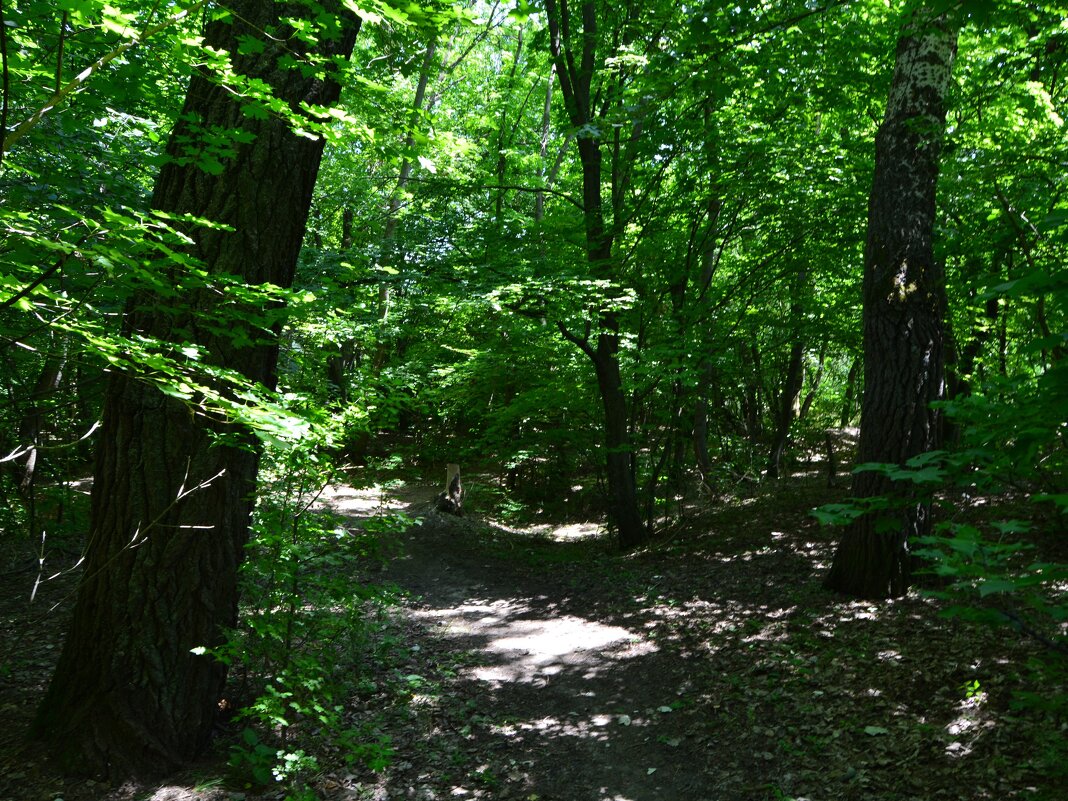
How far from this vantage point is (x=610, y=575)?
9156mm

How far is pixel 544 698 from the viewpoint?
558 cm

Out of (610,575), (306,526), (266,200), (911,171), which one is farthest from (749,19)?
(610,575)

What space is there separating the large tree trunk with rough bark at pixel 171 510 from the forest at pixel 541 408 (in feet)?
0.07

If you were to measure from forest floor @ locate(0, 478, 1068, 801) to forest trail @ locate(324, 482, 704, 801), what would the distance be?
2 cm

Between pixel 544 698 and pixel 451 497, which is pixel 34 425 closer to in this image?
pixel 544 698

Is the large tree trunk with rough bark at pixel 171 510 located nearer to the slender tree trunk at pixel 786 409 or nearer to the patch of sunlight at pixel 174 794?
the patch of sunlight at pixel 174 794

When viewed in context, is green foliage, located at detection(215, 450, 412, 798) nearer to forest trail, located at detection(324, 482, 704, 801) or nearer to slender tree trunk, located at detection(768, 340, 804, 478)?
forest trail, located at detection(324, 482, 704, 801)

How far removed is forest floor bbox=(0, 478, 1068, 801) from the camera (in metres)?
3.85

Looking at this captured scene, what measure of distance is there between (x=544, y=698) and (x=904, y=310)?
4.55m

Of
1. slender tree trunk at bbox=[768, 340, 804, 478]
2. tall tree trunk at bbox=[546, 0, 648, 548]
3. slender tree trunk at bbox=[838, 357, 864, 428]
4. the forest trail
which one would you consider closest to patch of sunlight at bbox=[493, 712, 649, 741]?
the forest trail

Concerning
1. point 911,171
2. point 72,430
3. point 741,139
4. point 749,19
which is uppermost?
point 741,139

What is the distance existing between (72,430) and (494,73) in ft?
58.7

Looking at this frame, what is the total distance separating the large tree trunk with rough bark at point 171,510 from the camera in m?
4.00

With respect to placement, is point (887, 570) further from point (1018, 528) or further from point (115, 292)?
point (115, 292)
